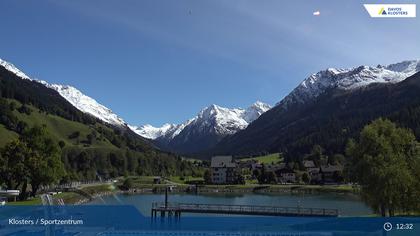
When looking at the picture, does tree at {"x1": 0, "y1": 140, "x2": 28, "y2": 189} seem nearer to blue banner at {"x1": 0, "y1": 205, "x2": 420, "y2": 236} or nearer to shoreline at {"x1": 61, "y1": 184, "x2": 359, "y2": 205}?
blue banner at {"x1": 0, "y1": 205, "x2": 420, "y2": 236}

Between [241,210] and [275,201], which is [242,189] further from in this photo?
[241,210]

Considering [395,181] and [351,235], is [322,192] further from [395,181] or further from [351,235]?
[351,235]

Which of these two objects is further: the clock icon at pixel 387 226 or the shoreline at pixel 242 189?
the shoreline at pixel 242 189

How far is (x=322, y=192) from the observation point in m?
172

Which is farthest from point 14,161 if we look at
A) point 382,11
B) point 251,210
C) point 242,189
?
point 242,189

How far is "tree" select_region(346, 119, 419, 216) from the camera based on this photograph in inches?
1967

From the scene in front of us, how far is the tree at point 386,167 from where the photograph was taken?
50.0 m

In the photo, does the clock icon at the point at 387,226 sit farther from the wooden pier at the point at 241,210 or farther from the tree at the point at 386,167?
the wooden pier at the point at 241,210

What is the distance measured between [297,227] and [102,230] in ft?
44.6

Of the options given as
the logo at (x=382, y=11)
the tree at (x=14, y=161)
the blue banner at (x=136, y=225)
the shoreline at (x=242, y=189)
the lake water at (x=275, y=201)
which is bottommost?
the lake water at (x=275, y=201)

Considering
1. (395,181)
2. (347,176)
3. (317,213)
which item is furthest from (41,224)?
(317,213)

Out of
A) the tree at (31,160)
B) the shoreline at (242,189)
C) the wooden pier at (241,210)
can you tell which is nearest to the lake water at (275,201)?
the wooden pier at (241,210)

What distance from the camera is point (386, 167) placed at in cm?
5244

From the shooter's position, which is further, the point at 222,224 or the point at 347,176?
the point at 347,176
